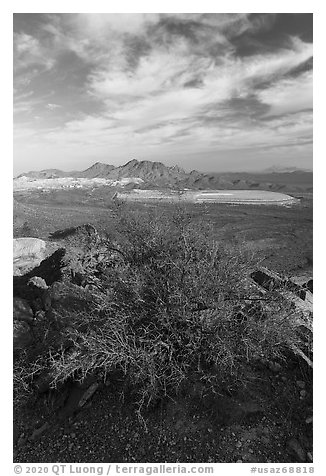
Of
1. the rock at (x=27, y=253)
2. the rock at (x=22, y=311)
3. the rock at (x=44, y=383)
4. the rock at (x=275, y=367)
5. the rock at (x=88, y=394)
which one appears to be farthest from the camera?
the rock at (x=27, y=253)

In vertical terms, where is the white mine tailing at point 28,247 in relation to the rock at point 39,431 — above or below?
above

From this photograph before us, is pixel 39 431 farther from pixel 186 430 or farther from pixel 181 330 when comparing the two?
pixel 181 330

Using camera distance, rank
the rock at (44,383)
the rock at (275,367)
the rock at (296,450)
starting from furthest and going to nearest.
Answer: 1. the rock at (44,383)
2. the rock at (275,367)
3. the rock at (296,450)

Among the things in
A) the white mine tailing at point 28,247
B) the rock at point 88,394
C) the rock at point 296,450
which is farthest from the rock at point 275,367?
the white mine tailing at point 28,247

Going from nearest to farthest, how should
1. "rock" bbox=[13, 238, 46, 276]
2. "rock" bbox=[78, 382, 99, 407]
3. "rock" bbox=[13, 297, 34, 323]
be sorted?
"rock" bbox=[78, 382, 99, 407] < "rock" bbox=[13, 297, 34, 323] < "rock" bbox=[13, 238, 46, 276]

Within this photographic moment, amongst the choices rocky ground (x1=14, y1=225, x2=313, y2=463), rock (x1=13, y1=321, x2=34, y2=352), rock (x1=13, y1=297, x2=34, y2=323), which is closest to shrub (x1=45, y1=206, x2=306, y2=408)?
rocky ground (x1=14, y1=225, x2=313, y2=463)

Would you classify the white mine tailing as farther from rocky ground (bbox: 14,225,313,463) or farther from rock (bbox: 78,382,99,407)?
rock (bbox: 78,382,99,407)

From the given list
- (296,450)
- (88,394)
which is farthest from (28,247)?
(296,450)

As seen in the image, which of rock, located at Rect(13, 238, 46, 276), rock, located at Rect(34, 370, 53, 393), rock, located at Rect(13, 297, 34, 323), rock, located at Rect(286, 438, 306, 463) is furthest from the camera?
rock, located at Rect(13, 238, 46, 276)

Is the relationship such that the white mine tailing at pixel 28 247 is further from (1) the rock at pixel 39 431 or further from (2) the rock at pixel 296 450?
(2) the rock at pixel 296 450
